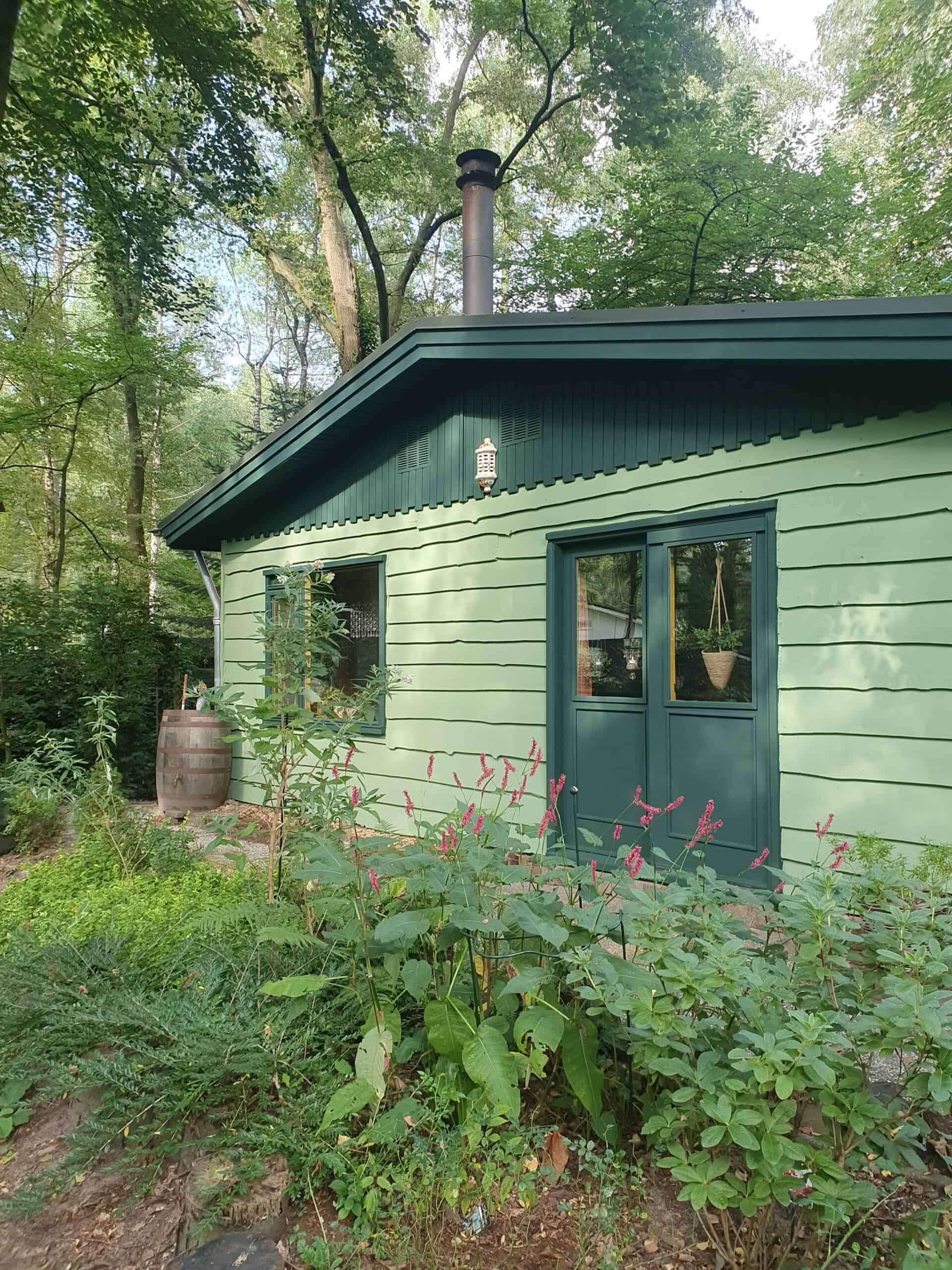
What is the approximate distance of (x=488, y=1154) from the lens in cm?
149

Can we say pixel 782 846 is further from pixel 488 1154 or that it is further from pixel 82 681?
pixel 82 681

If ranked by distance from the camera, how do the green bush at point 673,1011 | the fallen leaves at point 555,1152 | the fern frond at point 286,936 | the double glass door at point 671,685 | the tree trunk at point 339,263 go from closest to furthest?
the green bush at point 673,1011 < the fallen leaves at point 555,1152 < the fern frond at point 286,936 < the double glass door at point 671,685 < the tree trunk at point 339,263

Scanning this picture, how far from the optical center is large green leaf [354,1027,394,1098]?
5.31ft

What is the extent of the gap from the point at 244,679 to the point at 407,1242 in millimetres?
6104

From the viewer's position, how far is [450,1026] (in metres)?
1.66

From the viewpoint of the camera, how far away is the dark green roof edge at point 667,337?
307cm

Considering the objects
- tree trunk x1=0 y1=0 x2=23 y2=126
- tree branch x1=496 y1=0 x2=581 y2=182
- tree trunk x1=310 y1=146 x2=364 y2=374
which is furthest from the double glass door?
tree branch x1=496 y1=0 x2=581 y2=182

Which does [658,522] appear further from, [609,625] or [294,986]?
[294,986]

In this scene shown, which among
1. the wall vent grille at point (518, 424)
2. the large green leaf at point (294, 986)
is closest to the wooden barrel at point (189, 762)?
the wall vent grille at point (518, 424)

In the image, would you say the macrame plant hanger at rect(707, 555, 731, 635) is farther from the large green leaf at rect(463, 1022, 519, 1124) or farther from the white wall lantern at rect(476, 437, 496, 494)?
the large green leaf at rect(463, 1022, 519, 1124)

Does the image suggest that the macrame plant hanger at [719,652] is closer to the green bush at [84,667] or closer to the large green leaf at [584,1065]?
the large green leaf at [584,1065]

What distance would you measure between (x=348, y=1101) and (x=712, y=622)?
9.93 ft

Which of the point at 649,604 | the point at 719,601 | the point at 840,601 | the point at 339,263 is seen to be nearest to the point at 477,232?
the point at 649,604

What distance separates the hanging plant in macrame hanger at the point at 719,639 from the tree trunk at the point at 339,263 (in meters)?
9.65
